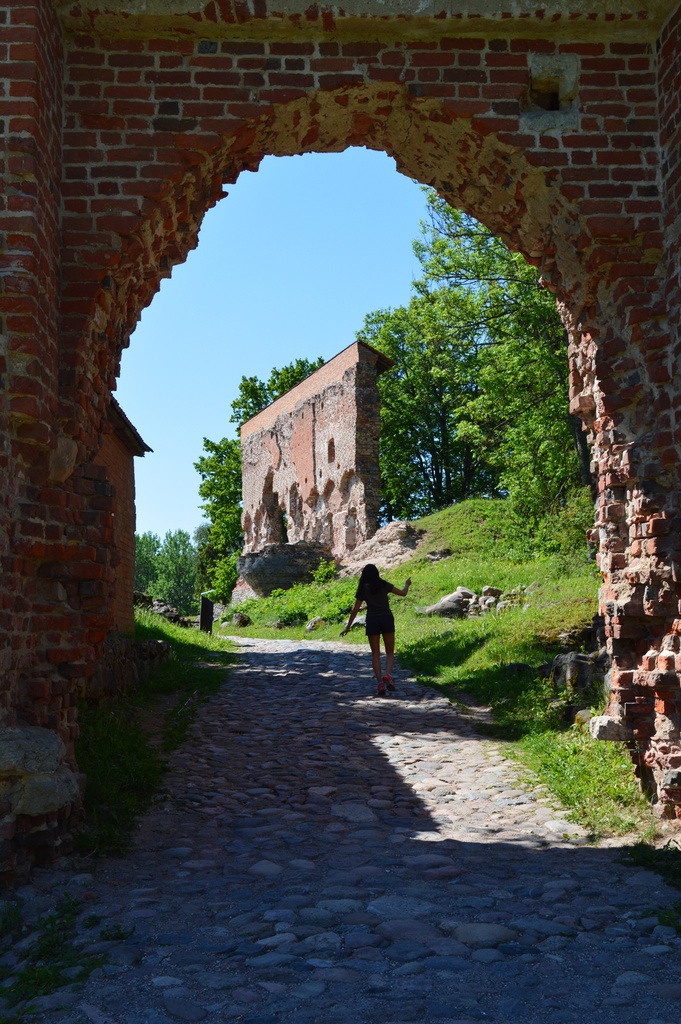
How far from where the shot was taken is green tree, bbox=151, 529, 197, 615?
3241 inches

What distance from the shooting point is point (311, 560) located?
95.2ft

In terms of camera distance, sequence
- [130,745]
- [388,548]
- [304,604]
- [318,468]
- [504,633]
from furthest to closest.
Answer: [318,468]
[388,548]
[304,604]
[504,633]
[130,745]

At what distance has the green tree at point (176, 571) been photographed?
270 ft

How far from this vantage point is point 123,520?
1341 cm

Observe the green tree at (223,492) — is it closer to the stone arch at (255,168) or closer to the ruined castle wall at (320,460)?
the ruined castle wall at (320,460)

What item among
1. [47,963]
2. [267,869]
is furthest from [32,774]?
[267,869]

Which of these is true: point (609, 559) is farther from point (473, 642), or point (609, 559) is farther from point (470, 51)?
point (473, 642)

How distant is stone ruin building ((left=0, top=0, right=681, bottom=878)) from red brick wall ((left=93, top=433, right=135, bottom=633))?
6.20m

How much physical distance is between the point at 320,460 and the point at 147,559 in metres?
59.0

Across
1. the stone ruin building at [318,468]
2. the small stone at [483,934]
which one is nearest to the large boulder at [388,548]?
the stone ruin building at [318,468]

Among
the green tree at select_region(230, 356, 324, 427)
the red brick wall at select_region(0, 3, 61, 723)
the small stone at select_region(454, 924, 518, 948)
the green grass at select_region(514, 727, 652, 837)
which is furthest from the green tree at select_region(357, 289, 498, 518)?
the small stone at select_region(454, 924, 518, 948)

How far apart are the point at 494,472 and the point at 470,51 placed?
36.1 metres

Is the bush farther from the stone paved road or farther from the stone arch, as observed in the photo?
the stone arch

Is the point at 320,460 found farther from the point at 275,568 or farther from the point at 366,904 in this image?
the point at 366,904
